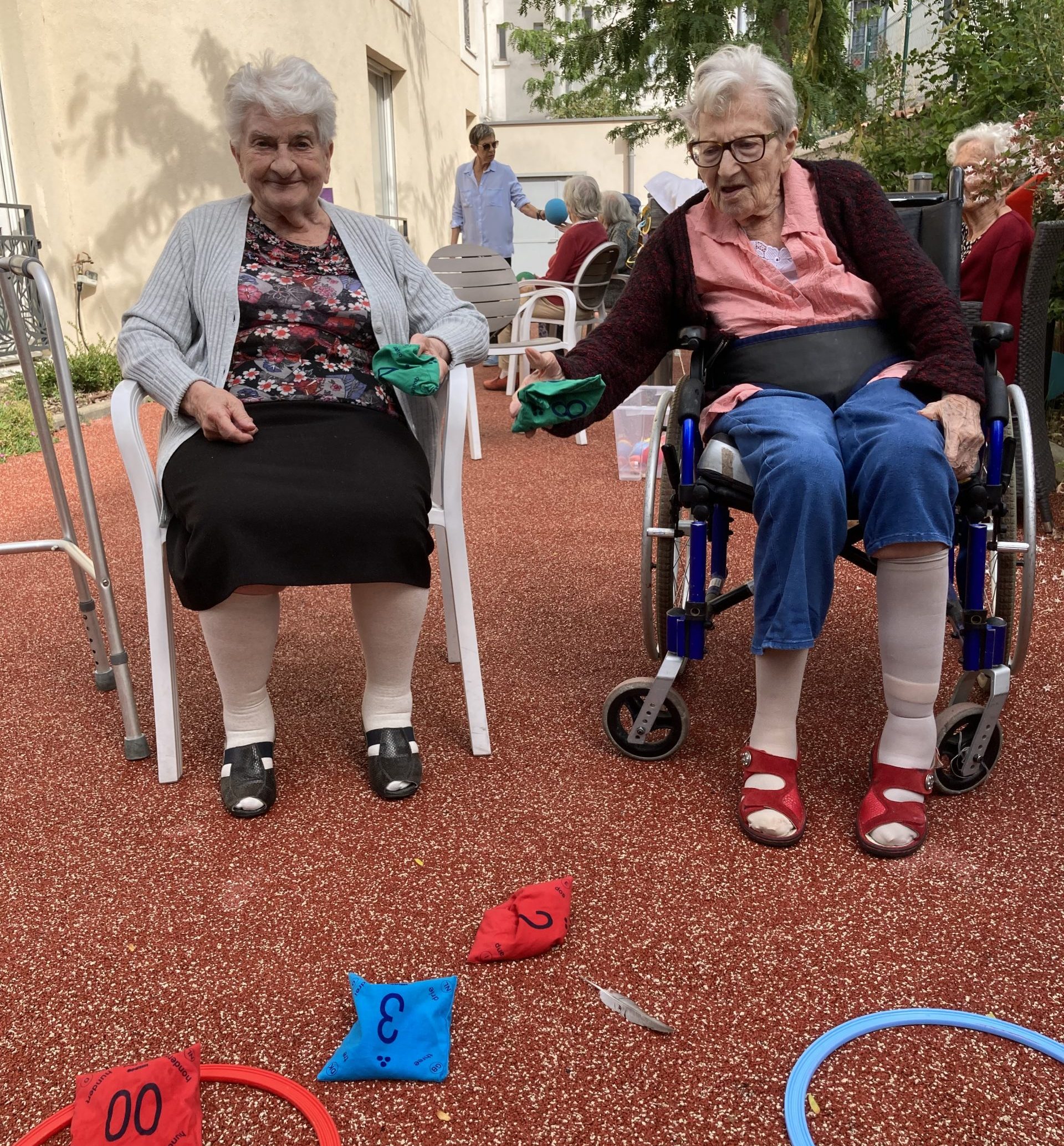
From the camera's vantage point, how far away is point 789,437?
5.93ft

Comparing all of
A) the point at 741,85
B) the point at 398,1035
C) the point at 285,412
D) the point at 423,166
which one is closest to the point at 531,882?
the point at 398,1035

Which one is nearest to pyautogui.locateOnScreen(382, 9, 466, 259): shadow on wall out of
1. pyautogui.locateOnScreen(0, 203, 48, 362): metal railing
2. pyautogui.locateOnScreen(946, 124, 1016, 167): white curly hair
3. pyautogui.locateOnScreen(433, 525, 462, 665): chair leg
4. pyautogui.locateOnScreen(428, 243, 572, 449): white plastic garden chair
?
pyautogui.locateOnScreen(0, 203, 48, 362): metal railing

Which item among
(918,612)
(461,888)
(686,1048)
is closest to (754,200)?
(918,612)

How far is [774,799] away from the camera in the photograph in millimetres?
1854

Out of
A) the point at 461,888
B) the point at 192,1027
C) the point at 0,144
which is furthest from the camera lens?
the point at 0,144

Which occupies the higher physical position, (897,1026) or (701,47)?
(701,47)

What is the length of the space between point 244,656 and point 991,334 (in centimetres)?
155

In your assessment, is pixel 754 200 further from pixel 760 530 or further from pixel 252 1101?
pixel 252 1101

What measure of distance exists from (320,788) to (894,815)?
1.10 m

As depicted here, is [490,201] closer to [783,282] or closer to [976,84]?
[976,84]

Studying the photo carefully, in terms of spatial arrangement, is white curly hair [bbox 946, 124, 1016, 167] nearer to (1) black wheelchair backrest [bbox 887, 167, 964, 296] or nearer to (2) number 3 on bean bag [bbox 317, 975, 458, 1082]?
(1) black wheelchair backrest [bbox 887, 167, 964, 296]

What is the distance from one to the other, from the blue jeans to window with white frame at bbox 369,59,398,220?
10.5m

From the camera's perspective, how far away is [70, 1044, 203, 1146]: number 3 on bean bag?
47.3 inches

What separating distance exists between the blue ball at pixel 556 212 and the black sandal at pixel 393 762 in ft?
18.8
